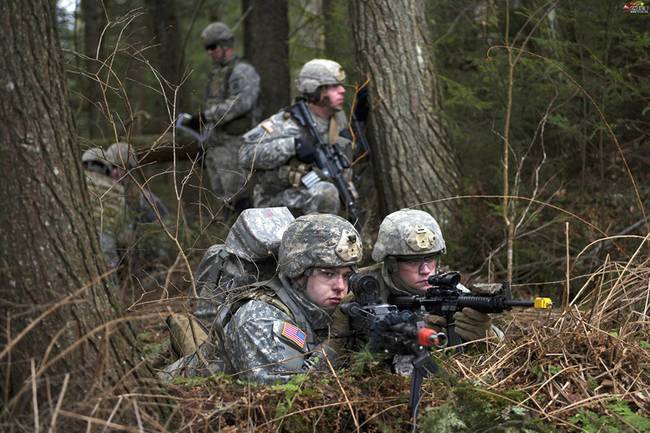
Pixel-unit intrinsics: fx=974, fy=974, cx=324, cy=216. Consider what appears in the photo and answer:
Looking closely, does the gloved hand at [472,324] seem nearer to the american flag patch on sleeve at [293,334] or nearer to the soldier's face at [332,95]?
the american flag patch on sleeve at [293,334]

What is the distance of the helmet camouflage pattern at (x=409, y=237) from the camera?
587 cm

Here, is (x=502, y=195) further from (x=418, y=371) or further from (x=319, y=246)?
(x=418, y=371)

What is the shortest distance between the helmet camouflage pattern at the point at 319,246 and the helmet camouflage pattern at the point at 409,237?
1.55ft

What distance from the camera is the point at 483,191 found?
352 inches

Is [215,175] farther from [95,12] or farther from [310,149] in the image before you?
[95,12]

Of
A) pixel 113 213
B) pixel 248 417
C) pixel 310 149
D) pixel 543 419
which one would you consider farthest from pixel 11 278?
pixel 113 213

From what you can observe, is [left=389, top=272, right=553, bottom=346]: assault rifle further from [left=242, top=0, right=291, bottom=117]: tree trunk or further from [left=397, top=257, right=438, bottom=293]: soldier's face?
[left=242, top=0, right=291, bottom=117]: tree trunk

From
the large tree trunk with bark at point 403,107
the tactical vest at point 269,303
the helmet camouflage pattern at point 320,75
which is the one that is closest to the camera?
the tactical vest at point 269,303

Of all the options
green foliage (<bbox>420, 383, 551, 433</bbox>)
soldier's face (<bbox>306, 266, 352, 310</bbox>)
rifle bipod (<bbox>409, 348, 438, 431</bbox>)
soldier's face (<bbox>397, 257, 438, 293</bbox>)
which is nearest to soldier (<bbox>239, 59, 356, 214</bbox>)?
soldier's face (<bbox>397, 257, 438, 293</bbox>)

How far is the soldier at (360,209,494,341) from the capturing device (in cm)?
588

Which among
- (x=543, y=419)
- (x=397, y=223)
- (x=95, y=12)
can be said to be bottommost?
(x=543, y=419)

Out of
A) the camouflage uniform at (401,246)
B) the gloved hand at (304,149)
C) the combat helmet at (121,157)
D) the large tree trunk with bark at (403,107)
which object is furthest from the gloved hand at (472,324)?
the gloved hand at (304,149)

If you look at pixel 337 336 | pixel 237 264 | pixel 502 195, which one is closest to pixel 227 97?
pixel 502 195

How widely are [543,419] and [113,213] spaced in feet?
20.8
